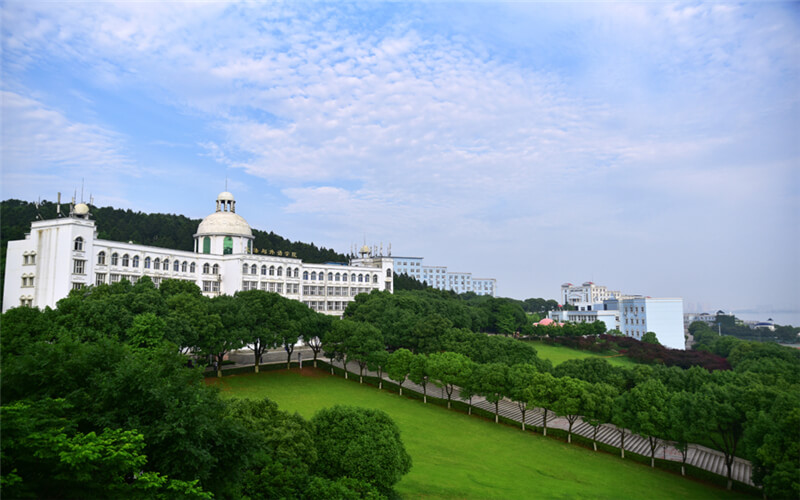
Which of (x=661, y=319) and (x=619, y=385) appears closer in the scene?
(x=619, y=385)

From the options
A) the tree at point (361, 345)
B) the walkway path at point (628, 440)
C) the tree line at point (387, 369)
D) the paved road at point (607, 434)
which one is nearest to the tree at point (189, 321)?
the tree line at point (387, 369)

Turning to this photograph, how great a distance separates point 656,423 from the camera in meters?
32.8

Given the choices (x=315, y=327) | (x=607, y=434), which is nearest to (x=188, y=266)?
(x=315, y=327)

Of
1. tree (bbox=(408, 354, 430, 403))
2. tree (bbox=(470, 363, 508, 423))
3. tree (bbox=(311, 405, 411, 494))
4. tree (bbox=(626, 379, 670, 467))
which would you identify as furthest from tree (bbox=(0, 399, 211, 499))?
tree (bbox=(408, 354, 430, 403))

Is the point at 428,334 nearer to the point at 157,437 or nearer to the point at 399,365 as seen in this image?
the point at 399,365

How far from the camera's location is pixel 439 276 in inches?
7367

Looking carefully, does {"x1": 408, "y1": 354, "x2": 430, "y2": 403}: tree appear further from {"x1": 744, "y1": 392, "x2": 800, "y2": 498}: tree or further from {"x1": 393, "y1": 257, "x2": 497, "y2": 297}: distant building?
{"x1": 393, "y1": 257, "x2": 497, "y2": 297}: distant building

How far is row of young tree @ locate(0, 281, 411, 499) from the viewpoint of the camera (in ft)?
36.2

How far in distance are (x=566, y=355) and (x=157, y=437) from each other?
67.2 meters

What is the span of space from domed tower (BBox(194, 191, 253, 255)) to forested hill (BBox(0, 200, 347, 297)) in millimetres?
17929

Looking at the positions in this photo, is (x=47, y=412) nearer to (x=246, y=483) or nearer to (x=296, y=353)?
A: (x=246, y=483)

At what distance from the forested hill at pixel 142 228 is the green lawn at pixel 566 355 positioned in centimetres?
4445

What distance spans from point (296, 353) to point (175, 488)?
44.8 metres

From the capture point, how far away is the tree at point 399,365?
44.1 meters
